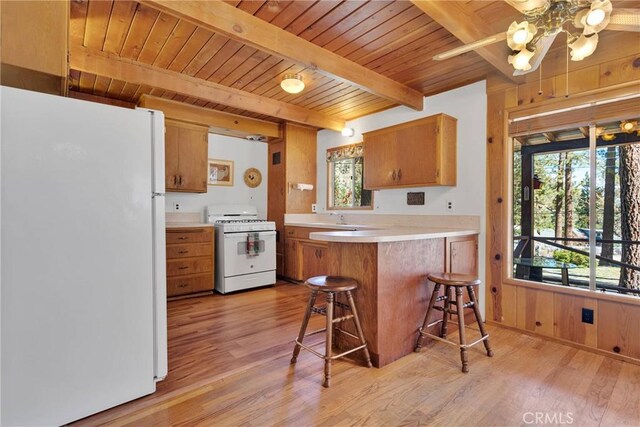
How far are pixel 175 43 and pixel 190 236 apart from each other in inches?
85.9

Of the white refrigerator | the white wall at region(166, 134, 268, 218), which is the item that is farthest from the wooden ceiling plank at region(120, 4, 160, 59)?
the white wall at region(166, 134, 268, 218)

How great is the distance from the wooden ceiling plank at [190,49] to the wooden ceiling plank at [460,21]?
5.09 ft

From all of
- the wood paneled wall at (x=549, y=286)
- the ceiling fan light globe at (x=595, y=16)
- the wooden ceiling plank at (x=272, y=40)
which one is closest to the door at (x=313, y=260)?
the wood paneled wall at (x=549, y=286)

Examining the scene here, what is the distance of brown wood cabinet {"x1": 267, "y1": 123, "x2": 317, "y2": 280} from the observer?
471 cm

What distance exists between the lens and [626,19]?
4.96 ft

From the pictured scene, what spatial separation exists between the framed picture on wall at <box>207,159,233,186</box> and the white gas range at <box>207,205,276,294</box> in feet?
1.75

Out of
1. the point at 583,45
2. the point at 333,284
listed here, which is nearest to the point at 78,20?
the point at 333,284

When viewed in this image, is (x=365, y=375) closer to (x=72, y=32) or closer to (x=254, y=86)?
(x=254, y=86)

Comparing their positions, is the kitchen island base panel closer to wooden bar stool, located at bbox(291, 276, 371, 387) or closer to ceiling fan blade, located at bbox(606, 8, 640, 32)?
wooden bar stool, located at bbox(291, 276, 371, 387)

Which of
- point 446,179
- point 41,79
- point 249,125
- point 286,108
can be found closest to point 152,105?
point 249,125

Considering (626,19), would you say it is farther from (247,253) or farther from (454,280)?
(247,253)

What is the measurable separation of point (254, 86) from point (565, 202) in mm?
3191

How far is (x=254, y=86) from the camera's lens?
343cm

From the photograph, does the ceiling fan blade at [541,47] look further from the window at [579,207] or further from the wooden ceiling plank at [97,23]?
the wooden ceiling plank at [97,23]
